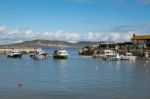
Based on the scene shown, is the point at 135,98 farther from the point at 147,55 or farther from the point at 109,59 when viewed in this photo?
the point at 147,55

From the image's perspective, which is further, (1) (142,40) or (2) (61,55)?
(1) (142,40)

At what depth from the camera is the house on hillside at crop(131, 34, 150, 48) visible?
501ft

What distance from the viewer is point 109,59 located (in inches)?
4855

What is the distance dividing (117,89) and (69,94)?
6.83m

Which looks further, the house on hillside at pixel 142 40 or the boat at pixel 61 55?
the house on hillside at pixel 142 40

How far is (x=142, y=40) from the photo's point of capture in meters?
163

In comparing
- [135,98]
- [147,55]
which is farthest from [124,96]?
[147,55]

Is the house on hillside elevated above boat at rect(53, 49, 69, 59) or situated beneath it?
elevated above

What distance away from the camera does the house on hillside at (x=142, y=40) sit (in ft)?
501

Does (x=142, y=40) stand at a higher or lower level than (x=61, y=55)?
higher

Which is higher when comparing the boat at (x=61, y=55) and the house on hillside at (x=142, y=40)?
the house on hillside at (x=142, y=40)

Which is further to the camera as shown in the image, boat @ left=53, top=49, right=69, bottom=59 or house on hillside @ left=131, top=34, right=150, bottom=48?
house on hillside @ left=131, top=34, right=150, bottom=48

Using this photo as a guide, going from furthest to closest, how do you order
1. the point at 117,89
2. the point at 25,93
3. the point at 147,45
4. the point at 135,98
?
1. the point at 147,45
2. the point at 117,89
3. the point at 25,93
4. the point at 135,98

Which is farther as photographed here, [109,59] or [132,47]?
[132,47]
